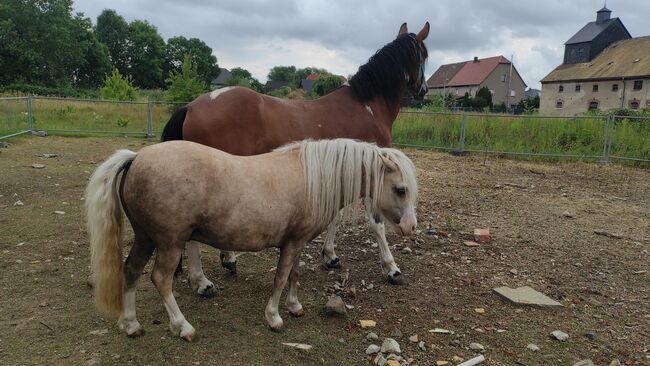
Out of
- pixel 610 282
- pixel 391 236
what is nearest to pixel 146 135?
pixel 391 236

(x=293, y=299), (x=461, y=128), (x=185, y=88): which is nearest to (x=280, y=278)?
(x=293, y=299)

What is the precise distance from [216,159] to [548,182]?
8.38 meters

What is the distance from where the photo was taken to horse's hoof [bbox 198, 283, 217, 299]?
11.8 ft

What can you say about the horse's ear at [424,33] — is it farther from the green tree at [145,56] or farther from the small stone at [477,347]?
the green tree at [145,56]

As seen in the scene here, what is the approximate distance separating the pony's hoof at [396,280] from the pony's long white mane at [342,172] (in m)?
1.19

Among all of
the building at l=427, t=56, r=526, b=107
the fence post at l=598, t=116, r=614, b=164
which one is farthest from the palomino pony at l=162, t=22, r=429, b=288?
the building at l=427, t=56, r=526, b=107

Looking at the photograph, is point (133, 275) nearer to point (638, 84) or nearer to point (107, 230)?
point (107, 230)

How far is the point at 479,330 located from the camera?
3182 mm

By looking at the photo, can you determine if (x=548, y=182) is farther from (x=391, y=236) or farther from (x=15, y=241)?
(x=15, y=241)

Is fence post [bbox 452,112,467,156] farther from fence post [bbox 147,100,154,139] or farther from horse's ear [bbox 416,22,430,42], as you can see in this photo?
fence post [bbox 147,100,154,139]

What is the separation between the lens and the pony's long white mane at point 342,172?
294 cm

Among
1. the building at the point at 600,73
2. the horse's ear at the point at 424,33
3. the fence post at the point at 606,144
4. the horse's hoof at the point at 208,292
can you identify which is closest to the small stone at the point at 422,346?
the horse's hoof at the point at 208,292

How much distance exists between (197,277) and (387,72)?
9.56ft

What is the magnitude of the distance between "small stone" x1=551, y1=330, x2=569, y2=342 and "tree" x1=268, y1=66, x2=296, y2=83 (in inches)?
4504
